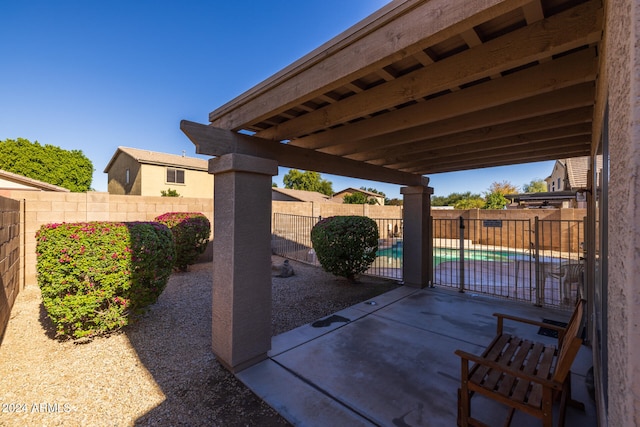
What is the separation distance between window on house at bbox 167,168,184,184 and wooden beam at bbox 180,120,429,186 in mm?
18757

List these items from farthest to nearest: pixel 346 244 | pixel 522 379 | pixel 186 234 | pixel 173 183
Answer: pixel 173 183 → pixel 186 234 → pixel 346 244 → pixel 522 379

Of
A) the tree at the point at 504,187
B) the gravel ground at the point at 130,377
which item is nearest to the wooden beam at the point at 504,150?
the gravel ground at the point at 130,377

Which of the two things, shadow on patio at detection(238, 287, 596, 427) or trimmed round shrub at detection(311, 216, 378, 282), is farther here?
trimmed round shrub at detection(311, 216, 378, 282)

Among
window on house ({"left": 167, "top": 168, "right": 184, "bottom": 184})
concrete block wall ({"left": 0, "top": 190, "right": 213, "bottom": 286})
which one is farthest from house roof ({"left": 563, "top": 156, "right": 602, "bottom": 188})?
window on house ({"left": 167, "top": 168, "right": 184, "bottom": 184})

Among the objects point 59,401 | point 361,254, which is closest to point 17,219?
point 59,401

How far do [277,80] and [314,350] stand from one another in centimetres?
324

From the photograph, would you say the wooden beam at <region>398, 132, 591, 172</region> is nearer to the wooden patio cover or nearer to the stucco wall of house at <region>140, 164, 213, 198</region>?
the wooden patio cover

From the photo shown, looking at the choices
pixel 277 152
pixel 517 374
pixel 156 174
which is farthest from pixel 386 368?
pixel 156 174

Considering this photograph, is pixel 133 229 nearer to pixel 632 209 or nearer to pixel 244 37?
pixel 632 209

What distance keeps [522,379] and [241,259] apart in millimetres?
2759

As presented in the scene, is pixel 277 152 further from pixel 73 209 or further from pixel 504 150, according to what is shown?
pixel 73 209

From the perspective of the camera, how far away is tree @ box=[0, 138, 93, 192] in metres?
23.7

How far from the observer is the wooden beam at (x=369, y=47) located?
1.62 m

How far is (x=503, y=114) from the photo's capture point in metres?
3.01
